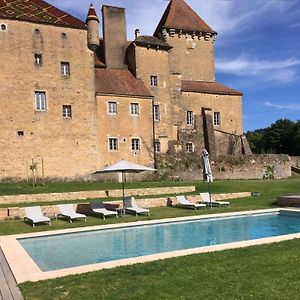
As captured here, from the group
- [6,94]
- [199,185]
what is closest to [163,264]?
[199,185]

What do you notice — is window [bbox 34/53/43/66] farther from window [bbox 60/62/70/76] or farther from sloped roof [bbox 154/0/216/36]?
sloped roof [bbox 154/0/216/36]

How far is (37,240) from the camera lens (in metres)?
12.3

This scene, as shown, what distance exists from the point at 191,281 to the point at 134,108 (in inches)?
1056

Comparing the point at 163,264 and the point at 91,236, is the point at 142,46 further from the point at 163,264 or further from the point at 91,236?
the point at 163,264

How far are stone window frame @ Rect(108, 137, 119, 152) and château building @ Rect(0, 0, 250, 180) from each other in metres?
0.08

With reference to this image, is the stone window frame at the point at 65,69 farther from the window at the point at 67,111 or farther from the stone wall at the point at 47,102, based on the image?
the window at the point at 67,111

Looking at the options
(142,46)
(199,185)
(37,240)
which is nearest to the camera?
(37,240)

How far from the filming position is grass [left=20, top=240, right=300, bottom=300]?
589 cm

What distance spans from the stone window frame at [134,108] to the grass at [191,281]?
24851 millimetres

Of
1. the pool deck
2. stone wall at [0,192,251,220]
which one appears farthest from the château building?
the pool deck

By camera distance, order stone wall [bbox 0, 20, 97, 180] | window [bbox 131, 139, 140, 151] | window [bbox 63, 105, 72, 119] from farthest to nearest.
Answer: window [bbox 131, 139, 140, 151] < window [bbox 63, 105, 72, 119] < stone wall [bbox 0, 20, 97, 180]

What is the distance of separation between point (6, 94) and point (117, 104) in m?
8.59

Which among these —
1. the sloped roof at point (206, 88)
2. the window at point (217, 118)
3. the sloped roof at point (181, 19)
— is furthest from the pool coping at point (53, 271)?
the sloped roof at point (181, 19)

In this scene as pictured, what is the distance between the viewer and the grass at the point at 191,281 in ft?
19.3
